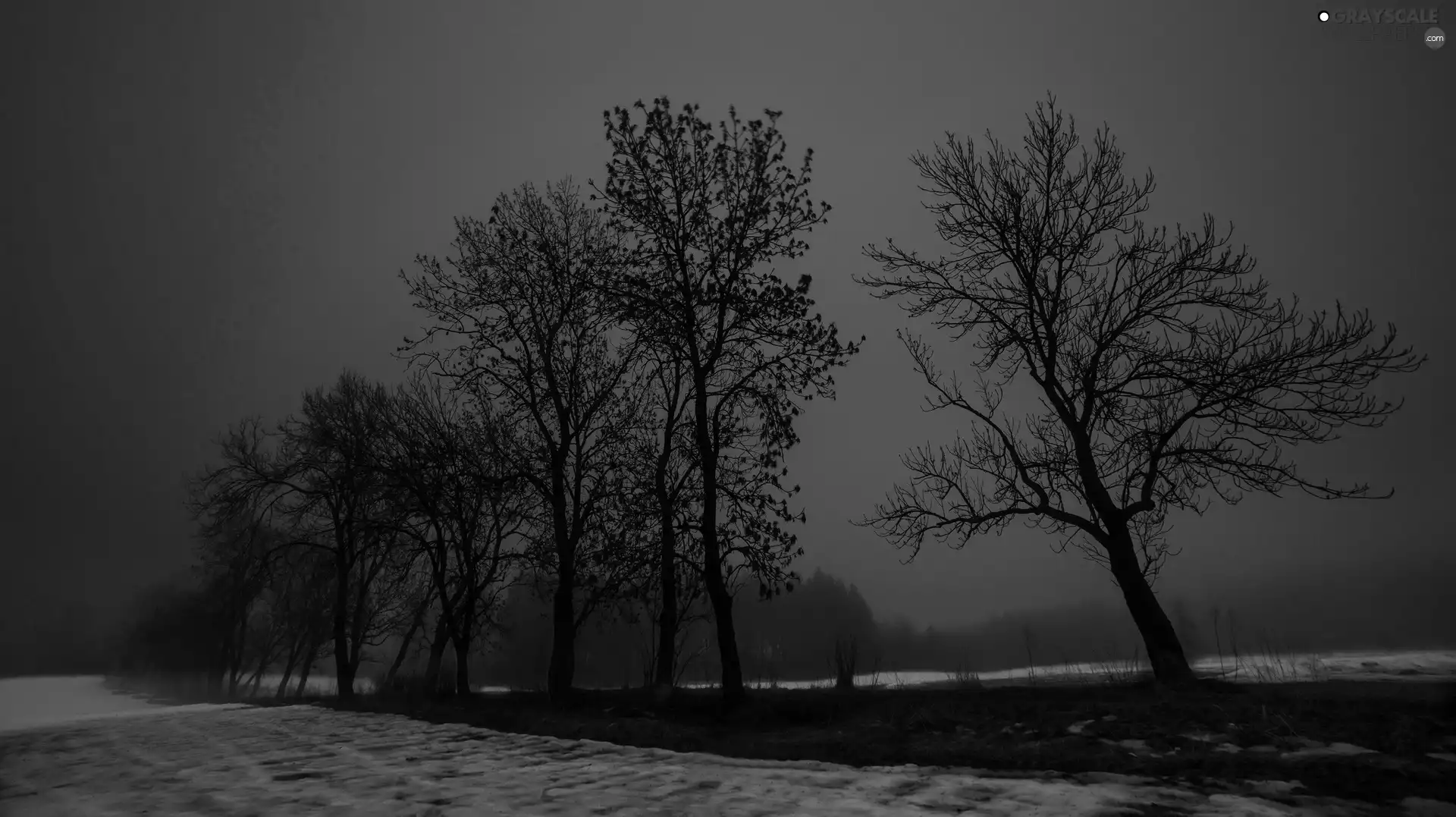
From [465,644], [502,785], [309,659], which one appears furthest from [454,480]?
[309,659]

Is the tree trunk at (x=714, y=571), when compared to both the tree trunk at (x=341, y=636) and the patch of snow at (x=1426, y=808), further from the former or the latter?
the tree trunk at (x=341, y=636)

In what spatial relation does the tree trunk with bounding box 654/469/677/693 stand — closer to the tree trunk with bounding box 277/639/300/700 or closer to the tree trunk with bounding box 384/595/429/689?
the tree trunk with bounding box 384/595/429/689

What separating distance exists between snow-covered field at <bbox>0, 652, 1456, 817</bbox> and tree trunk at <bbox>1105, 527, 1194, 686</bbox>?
304 inches

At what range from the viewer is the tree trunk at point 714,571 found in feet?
34.0

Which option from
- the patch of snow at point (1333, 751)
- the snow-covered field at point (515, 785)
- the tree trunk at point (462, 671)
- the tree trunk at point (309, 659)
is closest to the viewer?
the snow-covered field at point (515, 785)

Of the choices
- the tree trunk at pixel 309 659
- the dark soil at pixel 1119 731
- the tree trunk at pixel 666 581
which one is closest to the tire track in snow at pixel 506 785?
the dark soil at pixel 1119 731

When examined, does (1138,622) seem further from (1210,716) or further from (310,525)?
(310,525)

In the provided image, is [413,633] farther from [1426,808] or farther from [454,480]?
[1426,808]

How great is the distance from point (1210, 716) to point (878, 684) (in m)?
8.30

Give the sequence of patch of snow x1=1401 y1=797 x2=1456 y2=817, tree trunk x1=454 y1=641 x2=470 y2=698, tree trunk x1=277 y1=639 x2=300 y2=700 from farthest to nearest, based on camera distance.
→ tree trunk x1=277 y1=639 x2=300 y2=700
tree trunk x1=454 y1=641 x2=470 y2=698
patch of snow x1=1401 y1=797 x2=1456 y2=817

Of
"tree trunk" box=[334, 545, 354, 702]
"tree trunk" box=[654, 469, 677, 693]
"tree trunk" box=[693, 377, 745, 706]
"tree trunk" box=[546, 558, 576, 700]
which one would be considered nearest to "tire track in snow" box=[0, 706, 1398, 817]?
"tree trunk" box=[693, 377, 745, 706]

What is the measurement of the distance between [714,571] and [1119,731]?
7317mm

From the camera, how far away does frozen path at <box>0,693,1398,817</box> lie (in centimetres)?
277

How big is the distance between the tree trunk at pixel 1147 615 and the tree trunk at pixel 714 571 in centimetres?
620
